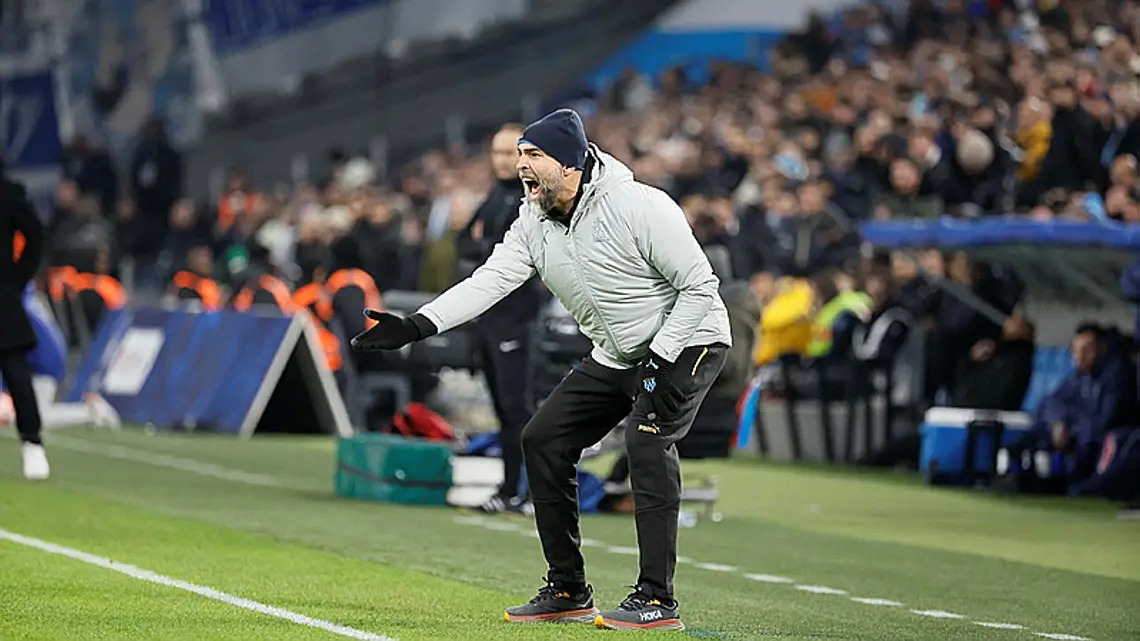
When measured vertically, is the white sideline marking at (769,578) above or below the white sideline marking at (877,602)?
below

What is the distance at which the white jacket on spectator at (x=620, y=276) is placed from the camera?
363 inches

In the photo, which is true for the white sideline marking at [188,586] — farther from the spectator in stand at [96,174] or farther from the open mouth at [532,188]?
the spectator in stand at [96,174]

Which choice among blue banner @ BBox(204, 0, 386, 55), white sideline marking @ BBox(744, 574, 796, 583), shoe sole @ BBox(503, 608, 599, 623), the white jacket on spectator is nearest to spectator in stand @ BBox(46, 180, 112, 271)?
blue banner @ BBox(204, 0, 386, 55)

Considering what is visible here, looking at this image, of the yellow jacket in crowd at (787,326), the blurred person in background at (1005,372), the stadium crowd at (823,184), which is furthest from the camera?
the yellow jacket in crowd at (787,326)

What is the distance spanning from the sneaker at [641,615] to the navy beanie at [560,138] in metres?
1.69

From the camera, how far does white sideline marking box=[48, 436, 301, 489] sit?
57.8ft

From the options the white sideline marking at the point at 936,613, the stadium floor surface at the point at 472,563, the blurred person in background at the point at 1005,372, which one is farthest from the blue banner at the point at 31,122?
the white sideline marking at the point at 936,613

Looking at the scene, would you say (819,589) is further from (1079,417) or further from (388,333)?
(1079,417)

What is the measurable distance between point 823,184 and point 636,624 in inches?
605

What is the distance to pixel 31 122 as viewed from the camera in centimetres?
3928

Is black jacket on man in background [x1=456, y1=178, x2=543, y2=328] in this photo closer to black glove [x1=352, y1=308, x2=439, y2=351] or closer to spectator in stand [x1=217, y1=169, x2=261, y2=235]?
black glove [x1=352, y1=308, x2=439, y2=351]

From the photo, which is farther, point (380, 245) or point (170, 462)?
point (380, 245)

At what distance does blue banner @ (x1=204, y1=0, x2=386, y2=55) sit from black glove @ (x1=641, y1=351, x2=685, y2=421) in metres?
28.8

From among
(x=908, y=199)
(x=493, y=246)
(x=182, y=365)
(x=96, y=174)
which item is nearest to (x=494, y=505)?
(x=493, y=246)
